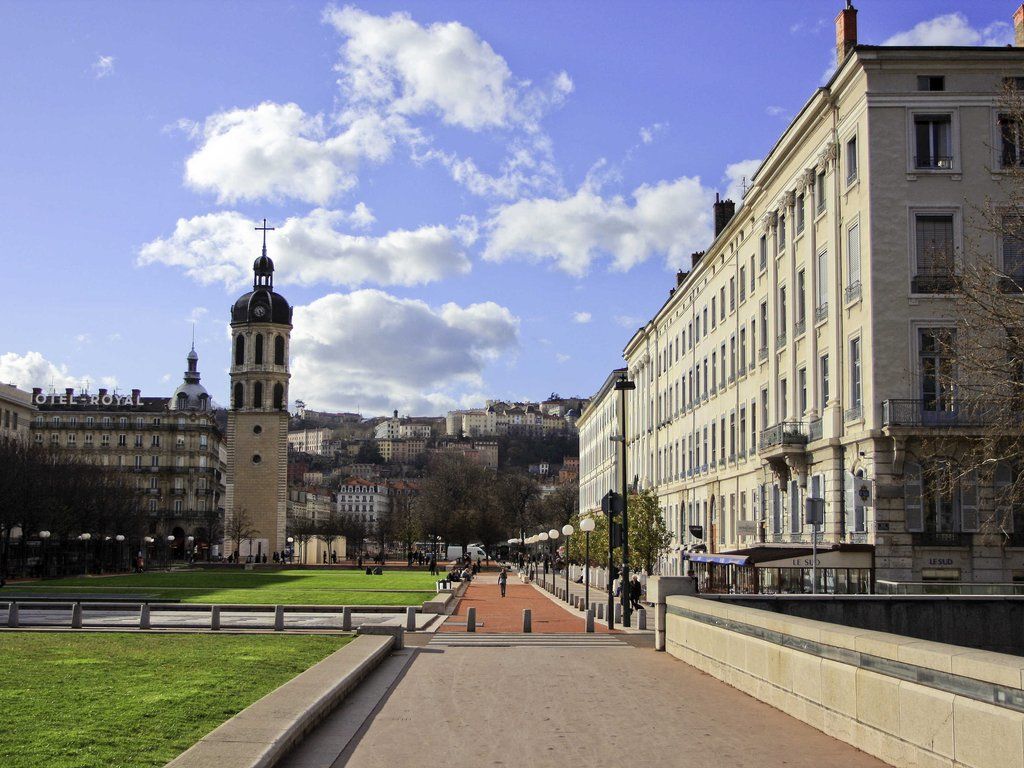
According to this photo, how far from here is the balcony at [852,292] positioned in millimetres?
36344

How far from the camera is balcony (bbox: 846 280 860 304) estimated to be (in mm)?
36344

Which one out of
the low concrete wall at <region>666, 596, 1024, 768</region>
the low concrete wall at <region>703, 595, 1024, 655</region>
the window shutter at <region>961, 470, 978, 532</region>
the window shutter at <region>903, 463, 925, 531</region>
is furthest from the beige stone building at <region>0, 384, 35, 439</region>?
the low concrete wall at <region>666, 596, 1024, 768</region>

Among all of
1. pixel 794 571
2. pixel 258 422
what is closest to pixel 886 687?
pixel 794 571

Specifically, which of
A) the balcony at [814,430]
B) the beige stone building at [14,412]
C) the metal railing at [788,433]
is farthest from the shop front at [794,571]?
the beige stone building at [14,412]

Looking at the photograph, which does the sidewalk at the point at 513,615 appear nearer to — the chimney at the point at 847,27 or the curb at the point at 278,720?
the curb at the point at 278,720

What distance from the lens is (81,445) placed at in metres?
138

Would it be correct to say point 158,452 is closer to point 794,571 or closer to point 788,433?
point 788,433

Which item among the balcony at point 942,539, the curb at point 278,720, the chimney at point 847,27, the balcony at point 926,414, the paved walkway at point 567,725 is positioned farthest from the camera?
the chimney at point 847,27

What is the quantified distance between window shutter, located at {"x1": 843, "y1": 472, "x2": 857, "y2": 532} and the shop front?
1487 millimetres

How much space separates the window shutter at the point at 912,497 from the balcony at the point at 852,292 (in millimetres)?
5394

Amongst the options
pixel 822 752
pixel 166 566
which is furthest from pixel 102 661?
pixel 166 566

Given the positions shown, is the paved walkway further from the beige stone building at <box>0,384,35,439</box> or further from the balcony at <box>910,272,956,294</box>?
the beige stone building at <box>0,384,35,439</box>

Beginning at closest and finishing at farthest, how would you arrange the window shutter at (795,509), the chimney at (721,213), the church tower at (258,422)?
the window shutter at (795,509) < the chimney at (721,213) < the church tower at (258,422)

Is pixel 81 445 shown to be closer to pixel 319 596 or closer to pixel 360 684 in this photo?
pixel 319 596
